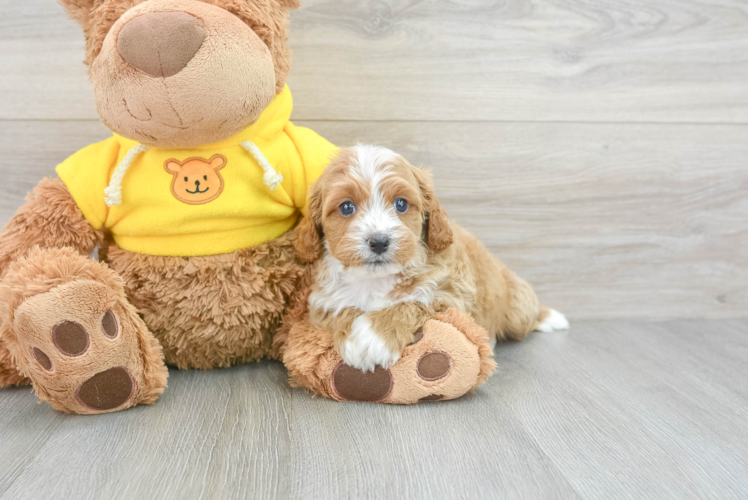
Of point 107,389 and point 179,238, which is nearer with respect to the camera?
point 107,389

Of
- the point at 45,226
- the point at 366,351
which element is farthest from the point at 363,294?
the point at 45,226

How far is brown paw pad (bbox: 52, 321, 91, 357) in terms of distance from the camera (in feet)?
3.39

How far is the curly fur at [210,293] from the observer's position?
4.11 feet

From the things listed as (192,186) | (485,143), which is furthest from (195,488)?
(485,143)

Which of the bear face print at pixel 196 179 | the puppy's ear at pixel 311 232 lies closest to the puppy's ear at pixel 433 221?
the puppy's ear at pixel 311 232

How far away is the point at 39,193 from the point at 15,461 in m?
0.59

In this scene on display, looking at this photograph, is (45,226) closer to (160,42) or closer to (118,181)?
(118,181)

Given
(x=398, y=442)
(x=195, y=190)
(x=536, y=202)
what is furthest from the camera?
(x=536, y=202)

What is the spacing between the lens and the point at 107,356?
1.07 metres

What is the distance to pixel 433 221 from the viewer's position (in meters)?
1.20

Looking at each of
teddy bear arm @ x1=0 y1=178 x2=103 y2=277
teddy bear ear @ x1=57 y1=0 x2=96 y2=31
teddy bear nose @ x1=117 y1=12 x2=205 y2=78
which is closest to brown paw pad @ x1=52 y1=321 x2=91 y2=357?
teddy bear arm @ x1=0 y1=178 x2=103 y2=277

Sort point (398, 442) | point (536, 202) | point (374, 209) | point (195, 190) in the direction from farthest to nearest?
point (536, 202) → point (195, 190) → point (374, 209) → point (398, 442)

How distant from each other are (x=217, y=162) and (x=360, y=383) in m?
0.56

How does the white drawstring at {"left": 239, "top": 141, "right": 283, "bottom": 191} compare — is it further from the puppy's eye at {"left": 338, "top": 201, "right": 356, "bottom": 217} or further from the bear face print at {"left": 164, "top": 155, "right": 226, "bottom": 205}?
the puppy's eye at {"left": 338, "top": 201, "right": 356, "bottom": 217}
